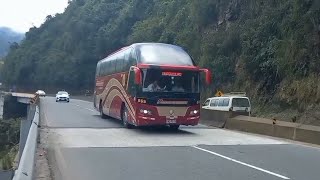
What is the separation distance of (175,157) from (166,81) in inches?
242

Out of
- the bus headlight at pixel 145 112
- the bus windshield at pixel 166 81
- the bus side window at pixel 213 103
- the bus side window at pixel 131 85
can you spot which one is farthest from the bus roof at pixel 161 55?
the bus side window at pixel 213 103

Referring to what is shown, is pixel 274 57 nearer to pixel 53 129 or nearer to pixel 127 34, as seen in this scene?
pixel 53 129

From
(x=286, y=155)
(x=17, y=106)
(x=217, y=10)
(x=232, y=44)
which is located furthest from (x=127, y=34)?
(x=286, y=155)

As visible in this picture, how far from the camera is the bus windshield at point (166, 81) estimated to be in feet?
58.9

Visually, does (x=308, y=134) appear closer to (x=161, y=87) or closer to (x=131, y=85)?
(x=161, y=87)

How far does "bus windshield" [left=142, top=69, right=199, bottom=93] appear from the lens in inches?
707

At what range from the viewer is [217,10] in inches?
1679

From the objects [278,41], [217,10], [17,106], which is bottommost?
[17,106]

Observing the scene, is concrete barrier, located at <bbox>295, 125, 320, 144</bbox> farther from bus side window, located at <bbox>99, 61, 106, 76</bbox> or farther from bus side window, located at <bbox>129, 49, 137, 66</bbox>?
bus side window, located at <bbox>99, 61, 106, 76</bbox>

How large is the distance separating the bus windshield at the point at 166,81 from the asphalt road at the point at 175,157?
5.77 feet

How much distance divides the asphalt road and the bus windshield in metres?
1.76

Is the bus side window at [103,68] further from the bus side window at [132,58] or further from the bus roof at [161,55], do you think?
the bus roof at [161,55]

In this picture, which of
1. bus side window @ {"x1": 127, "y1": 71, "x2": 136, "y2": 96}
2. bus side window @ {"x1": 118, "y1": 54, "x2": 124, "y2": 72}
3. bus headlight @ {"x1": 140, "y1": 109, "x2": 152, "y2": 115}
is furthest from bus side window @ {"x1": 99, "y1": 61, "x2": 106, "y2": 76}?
bus headlight @ {"x1": 140, "y1": 109, "x2": 152, "y2": 115}

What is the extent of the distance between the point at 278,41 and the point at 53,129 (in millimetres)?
15853
